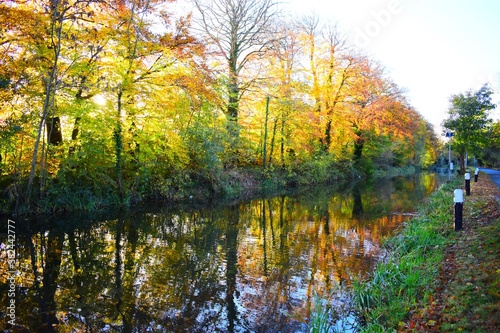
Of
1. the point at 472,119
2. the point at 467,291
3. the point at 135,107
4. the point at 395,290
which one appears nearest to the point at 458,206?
the point at 395,290

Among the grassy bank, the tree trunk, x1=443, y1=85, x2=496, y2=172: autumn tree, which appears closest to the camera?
the grassy bank

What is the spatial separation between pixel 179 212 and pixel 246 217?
2681mm

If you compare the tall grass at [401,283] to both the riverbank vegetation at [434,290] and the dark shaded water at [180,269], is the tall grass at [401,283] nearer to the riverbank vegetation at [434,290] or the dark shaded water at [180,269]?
the riverbank vegetation at [434,290]

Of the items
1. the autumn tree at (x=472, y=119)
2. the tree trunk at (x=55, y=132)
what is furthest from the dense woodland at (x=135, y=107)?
the autumn tree at (x=472, y=119)

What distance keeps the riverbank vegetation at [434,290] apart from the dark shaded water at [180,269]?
2.28 feet

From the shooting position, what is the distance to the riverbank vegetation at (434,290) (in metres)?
3.86

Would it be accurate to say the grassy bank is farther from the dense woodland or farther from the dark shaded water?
the dense woodland

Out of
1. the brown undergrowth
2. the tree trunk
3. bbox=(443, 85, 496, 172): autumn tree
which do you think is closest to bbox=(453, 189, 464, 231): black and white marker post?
the brown undergrowth

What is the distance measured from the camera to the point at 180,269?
6656 mm

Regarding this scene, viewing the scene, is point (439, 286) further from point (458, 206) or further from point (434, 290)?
point (458, 206)

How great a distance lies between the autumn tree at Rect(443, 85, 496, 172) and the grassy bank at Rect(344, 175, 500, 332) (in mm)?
22413

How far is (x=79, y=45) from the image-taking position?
36.5ft

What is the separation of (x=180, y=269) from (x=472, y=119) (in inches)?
1098

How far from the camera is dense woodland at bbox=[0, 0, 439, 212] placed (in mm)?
10047
